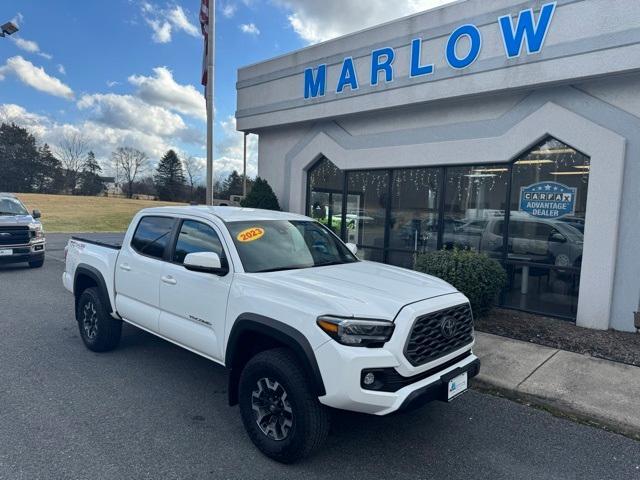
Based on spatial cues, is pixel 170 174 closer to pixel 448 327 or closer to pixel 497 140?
pixel 497 140

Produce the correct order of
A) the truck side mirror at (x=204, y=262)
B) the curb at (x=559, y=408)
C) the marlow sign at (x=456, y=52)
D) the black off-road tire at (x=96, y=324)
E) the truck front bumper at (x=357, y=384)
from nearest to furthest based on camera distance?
the truck front bumper at (x=357, y=384) → the truck side mirror at (x=204, y=262) → the curb at (x=559, y=408) → the black off-road tire at (x=96, y=324) → the marlow sign at (x=456, y=52)

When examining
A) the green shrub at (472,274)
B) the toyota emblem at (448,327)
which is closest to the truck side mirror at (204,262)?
the toyota emblem at (448,327)

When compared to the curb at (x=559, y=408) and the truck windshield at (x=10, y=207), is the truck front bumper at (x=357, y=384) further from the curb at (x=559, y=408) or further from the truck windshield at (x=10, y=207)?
the truck windshield at (x=10, y=207)

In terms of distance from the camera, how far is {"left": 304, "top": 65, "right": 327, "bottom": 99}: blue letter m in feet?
33.2

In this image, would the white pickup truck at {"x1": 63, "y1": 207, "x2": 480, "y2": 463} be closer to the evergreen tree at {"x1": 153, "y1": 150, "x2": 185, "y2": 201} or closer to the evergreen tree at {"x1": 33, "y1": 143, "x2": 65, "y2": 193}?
the evergreen tree at {"x1": 33, "y1": 143, "x2": 65, "y2": 193}

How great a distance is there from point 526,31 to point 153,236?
6.53 meters

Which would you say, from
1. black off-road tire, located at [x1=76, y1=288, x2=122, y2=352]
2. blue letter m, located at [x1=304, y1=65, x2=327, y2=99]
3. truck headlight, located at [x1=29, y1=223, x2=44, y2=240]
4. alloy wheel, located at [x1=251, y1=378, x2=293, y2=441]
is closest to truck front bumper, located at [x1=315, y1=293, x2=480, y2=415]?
alloy wheel, located at [x1=251, y1=378, x2=293, y2=441]

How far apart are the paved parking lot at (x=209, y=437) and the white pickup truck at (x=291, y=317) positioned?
1.25 feet

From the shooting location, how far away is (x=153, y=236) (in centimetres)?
465

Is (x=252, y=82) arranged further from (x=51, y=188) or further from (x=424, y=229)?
(x=51, y=188)

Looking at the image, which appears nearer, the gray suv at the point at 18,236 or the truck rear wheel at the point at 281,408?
the truck rear wheel at the point at 281,408

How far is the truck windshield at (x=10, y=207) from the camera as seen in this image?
11.2 metres

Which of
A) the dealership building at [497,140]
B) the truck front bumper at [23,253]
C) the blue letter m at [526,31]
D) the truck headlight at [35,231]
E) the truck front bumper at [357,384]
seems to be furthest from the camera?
the truck headlight at [35,231]

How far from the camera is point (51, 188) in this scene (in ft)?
194
